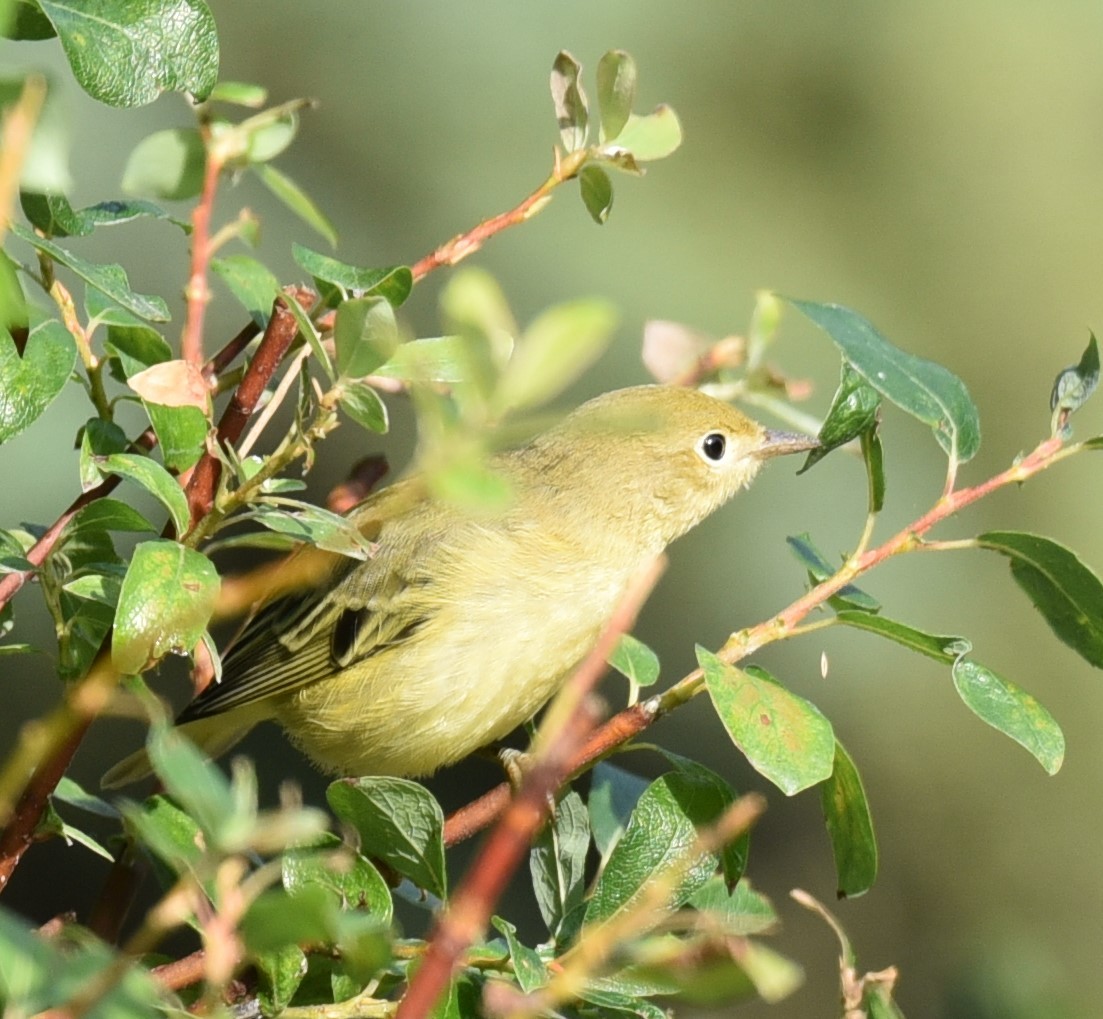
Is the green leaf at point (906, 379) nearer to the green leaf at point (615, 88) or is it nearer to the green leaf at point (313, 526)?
the green leaf at point (615, 88)

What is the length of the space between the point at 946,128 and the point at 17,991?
478 centimetres

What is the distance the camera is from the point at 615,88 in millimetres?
1646

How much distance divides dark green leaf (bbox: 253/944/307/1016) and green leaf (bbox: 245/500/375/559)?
1.25ft

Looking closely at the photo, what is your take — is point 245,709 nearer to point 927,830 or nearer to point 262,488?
point 262,488

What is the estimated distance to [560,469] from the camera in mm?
3242

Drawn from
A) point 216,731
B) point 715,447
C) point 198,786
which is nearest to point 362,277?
point 198,786

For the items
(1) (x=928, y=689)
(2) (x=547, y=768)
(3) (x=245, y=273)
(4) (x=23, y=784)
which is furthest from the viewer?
(1) (x=928, y=689)

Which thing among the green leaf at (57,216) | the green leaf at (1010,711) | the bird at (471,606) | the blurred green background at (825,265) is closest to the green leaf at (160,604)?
the green leaf at (57,216)

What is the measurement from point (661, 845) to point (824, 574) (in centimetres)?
37

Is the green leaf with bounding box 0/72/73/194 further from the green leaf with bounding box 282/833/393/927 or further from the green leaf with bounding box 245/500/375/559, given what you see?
the green leaf with bounding box 282/833/393/927

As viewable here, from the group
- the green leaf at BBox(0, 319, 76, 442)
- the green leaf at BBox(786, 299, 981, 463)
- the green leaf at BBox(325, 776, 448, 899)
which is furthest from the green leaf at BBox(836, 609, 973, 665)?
the green leaf at BBox(0, 319, 76, 442)

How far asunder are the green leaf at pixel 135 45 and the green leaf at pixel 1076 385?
37.1 inches

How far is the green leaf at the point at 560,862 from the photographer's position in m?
1.75

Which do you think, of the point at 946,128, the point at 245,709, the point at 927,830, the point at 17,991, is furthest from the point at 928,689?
the point at 17,991
